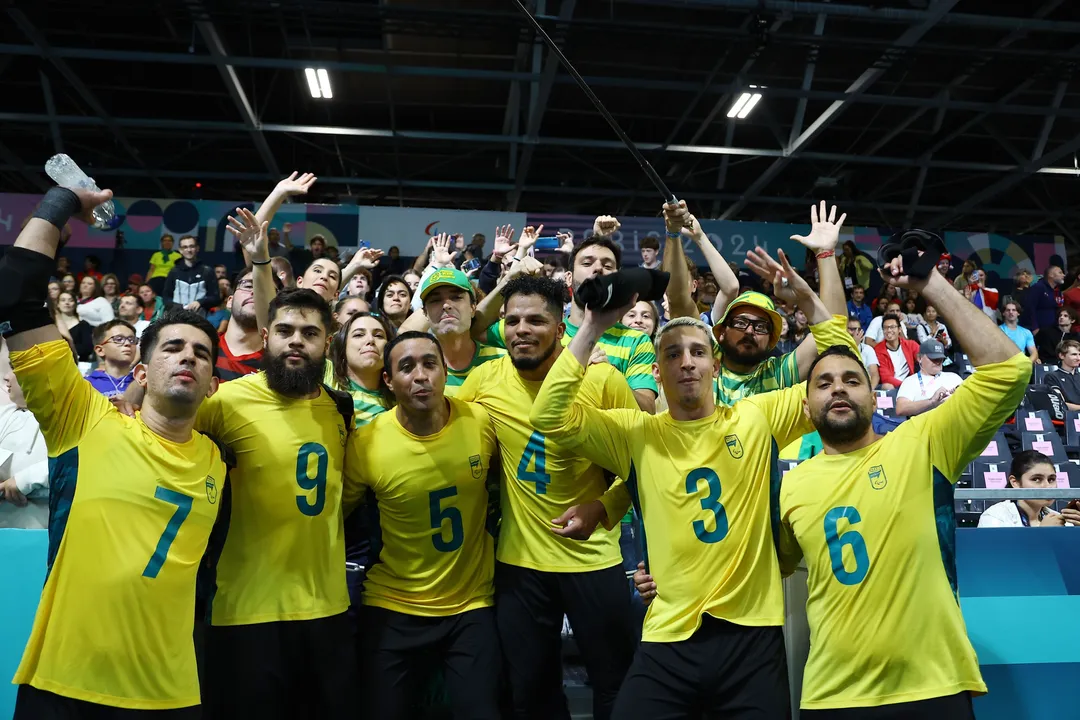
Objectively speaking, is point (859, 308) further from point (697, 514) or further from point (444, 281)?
point (697, 514)

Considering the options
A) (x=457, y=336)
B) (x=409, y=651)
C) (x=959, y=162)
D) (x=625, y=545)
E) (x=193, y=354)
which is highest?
(x=959, y=162)

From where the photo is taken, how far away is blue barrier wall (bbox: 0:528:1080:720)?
3.93 m

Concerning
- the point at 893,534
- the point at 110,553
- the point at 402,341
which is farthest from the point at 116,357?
the point at 893,534

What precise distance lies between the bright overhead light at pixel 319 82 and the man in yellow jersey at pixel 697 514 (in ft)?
39.6

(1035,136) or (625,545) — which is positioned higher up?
(1035,136)

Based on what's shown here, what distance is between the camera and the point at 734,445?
10.7ft

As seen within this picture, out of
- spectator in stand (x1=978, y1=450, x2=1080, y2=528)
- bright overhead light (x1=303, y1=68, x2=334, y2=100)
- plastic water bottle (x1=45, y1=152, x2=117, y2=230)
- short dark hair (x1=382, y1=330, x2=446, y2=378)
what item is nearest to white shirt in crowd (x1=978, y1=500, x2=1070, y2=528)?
spectator in stand (x1=978, y1=450, x2=1080, y2=528)

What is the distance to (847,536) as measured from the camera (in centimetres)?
313

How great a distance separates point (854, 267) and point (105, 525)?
48.6 ft

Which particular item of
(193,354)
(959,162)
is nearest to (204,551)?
(193,354)

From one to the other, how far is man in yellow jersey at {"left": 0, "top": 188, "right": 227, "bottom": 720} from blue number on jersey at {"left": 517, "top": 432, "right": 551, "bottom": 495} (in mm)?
1320

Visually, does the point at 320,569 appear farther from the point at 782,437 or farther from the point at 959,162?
the point at 959,162

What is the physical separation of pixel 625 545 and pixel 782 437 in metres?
1.23

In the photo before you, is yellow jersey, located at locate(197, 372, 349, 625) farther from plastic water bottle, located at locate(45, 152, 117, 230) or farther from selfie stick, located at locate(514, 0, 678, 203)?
selfie stick, located at locate(514, 0, 678, 203)
